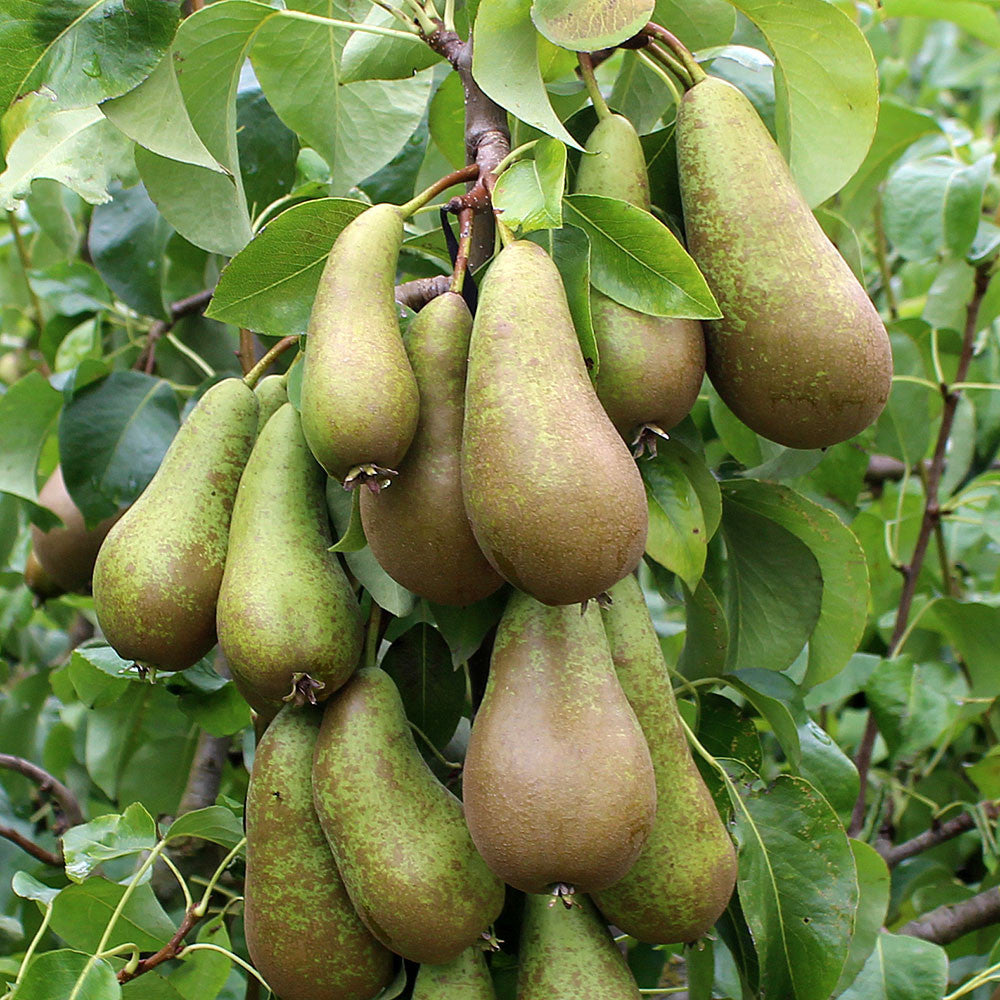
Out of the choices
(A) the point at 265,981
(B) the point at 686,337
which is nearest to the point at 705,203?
(B) the point at 686,337

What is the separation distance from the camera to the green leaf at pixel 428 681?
0.98 meters

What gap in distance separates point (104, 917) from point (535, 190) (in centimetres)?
78

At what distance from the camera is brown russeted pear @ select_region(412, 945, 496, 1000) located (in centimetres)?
83

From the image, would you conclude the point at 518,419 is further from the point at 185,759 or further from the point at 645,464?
the point at 185,759

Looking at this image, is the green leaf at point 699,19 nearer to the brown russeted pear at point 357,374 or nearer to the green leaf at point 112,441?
the brown russeted pear at point 357,374

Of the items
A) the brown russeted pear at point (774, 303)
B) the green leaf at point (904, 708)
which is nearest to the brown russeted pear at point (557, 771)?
the brown russeted pear at point (774, 303)

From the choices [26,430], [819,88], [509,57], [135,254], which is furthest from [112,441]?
[819,88]

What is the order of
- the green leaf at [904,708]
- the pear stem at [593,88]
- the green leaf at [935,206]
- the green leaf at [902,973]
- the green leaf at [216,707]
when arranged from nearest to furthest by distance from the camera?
the pear stem at [593,88]
the green leaf at [902,973]
the green leaf at [216,707]
the green leaf at [904,708]
the green leaf at [935,206]

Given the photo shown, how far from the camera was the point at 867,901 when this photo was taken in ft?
3.67

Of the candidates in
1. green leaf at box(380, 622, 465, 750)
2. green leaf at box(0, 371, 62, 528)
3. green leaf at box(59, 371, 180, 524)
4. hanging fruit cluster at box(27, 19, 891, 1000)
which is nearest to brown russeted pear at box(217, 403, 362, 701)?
hanging fruit cluster at box(27, 19, 891, 1000)

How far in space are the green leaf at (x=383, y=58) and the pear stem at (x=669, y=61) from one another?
0.21m

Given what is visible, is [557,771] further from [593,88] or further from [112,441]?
[112,441]

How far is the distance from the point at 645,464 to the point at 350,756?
34cm

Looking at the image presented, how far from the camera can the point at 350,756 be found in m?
0.83
